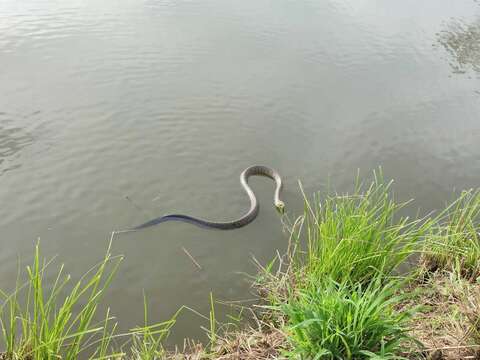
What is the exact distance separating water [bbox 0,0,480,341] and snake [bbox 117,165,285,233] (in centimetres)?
12

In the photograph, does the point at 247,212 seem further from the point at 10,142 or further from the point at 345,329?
the point at 10,142

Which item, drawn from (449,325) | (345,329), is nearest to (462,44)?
(449,325)

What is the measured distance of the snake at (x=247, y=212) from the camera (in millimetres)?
5512

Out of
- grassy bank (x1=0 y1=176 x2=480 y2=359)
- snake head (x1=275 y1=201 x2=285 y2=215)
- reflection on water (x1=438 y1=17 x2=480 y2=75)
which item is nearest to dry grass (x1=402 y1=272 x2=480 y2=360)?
grassy bank (x1=0 y1=176 x2=480 y2=359)

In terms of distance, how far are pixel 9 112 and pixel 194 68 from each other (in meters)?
3.85

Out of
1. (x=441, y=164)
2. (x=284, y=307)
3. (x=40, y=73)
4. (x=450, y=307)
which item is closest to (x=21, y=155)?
(x=40, y=73)

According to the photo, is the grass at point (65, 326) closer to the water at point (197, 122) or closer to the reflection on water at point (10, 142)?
the water at point (197, 122)

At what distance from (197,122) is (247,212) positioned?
2.41 m

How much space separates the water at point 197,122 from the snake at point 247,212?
0.39 feet

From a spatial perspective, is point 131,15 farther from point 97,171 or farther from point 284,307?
point 284,307

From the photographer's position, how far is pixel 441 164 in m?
7.18

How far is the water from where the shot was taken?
5117 mm

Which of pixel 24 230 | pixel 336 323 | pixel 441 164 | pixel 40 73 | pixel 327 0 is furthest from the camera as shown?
pixel 327 0

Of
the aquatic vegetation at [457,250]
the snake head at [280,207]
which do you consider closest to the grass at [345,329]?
the aquatic vegetation at [457,250]
